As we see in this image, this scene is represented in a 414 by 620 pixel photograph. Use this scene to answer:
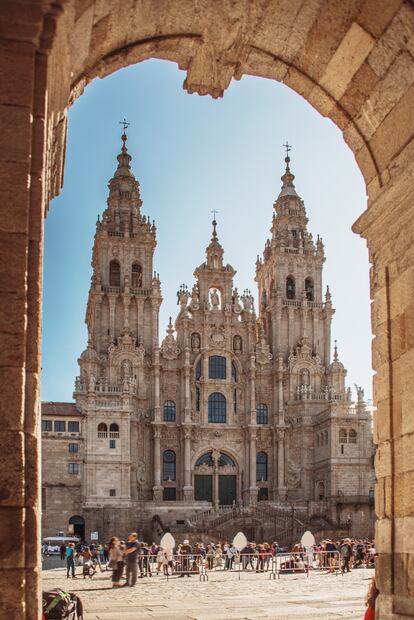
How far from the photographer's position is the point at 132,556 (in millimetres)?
18750

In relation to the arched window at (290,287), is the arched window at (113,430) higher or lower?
lower

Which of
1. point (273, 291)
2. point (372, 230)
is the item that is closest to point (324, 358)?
point (273, 291)

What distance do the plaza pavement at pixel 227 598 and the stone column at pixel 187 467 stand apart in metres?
27.0

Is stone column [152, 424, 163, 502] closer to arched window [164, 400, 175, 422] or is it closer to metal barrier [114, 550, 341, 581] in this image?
arched window [164, 400, 175, 422]

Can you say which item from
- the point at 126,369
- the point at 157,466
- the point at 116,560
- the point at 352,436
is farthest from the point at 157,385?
the point at 116,560

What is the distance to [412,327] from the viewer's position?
332 inches

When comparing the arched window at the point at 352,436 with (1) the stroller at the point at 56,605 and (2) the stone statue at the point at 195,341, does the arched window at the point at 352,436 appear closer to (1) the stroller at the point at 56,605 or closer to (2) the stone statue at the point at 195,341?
(2) the stone statue at the point at 195,341

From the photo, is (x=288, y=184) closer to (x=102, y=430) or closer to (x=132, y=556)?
(x=102, y=430)

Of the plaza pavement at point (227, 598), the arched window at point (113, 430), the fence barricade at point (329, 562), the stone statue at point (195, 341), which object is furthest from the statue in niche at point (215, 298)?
the plaza pavement at point (227, 598)

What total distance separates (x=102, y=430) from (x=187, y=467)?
678 cm

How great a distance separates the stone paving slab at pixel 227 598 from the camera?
1320 centimetres

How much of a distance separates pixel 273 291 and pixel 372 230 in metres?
48.9

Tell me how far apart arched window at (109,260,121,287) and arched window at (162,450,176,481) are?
12.0m

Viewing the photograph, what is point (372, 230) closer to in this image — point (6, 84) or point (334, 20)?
point (334, 20)
